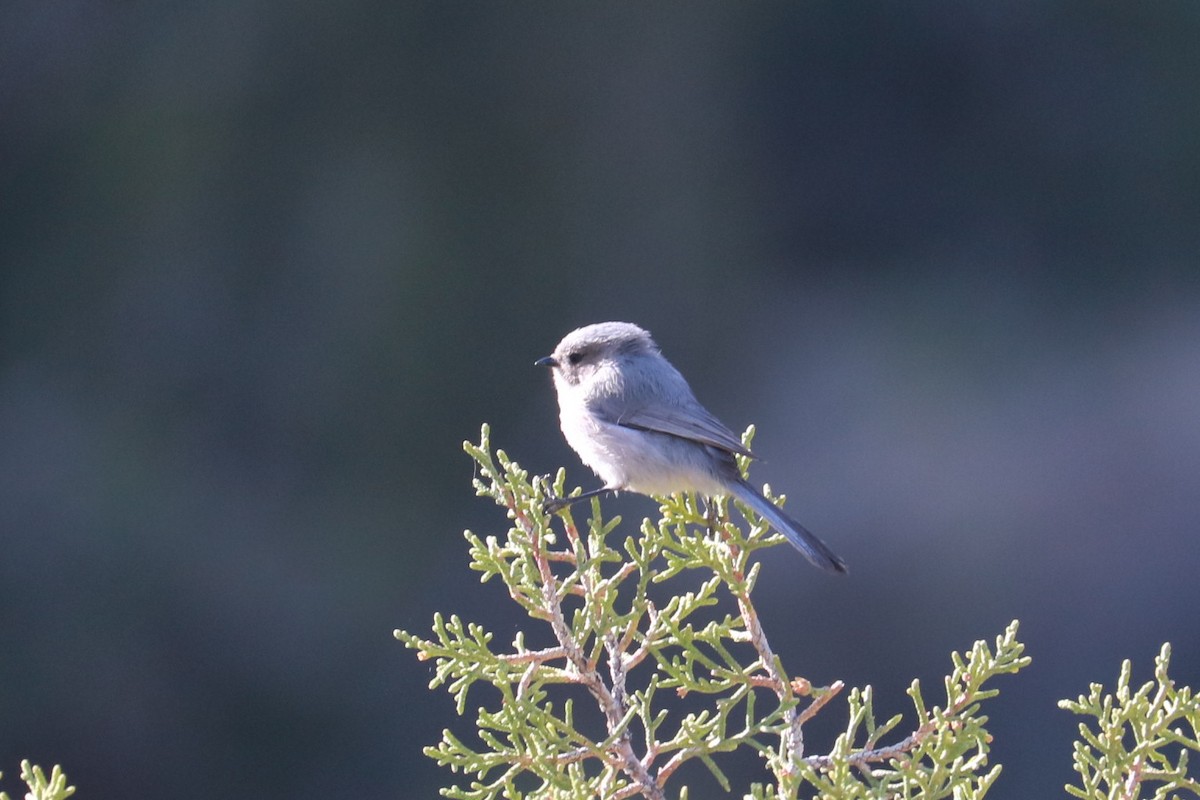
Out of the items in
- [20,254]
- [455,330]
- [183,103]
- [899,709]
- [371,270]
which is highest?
[183,103]

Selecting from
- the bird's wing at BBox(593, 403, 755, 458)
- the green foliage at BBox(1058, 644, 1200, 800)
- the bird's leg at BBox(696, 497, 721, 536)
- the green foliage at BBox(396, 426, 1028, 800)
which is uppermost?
the bird's wing at BBox(593, 403, 755, 458)

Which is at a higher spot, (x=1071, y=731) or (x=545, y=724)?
(x=545, y=724)

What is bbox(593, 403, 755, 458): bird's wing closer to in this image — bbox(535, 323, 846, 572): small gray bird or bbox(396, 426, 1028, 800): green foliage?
bbox(535, 323, 846, 572): small gray bird

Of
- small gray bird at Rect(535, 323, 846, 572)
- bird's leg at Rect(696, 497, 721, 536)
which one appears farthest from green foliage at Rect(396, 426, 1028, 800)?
small gray bird at Rect(535, 323, 846, 572)

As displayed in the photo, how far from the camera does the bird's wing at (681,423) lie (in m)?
2.00

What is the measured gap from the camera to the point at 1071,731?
A: 11.8ft

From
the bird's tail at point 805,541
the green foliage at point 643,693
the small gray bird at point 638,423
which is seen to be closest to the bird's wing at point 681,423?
the small gray bird at point 638,423

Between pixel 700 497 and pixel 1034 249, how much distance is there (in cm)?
259

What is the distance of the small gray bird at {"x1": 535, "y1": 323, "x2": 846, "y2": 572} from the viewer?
1974mm

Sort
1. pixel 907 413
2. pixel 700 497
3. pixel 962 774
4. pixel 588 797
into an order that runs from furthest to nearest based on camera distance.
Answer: pixel 907 413 < pixel 700 497 < pixel 962 774 < pixel 588 797

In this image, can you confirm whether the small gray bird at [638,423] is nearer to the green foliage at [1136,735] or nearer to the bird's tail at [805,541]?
the bird's tail at [805,541]

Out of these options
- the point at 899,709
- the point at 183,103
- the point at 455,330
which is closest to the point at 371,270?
the point at 455,330

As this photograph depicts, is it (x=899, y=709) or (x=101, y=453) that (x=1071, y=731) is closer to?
(x=899, y=709)

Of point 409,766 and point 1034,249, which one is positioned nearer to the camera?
point 409,766
